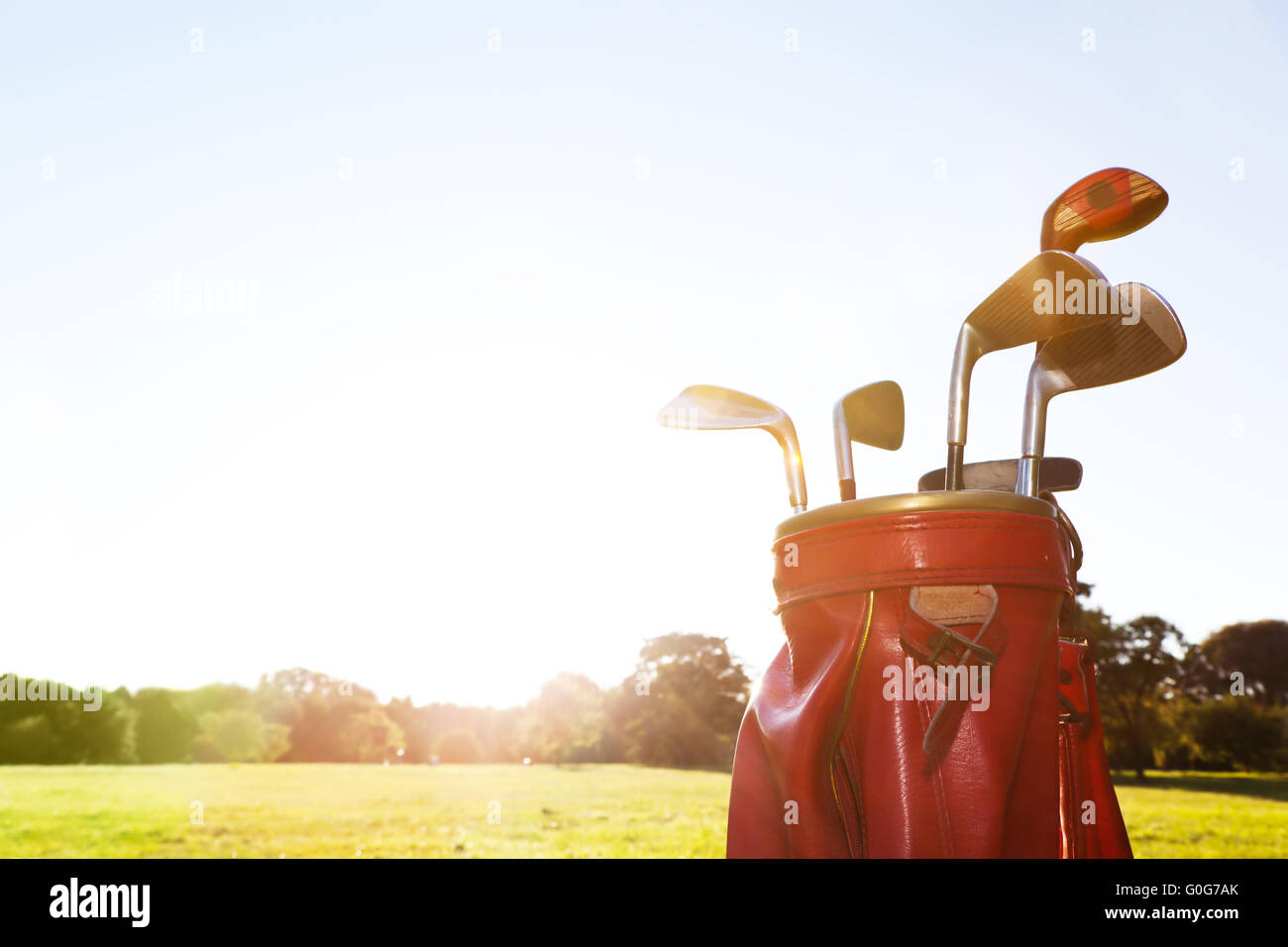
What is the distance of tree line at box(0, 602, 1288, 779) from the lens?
2161 centimetres

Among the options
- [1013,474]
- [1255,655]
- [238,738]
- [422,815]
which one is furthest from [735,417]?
[1255,655]

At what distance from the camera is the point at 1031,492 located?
1459 millimetres

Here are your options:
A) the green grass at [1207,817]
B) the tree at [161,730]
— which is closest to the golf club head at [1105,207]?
the green grass at [1207,817]

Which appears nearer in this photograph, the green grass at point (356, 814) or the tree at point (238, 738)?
the green grass at point (356, 814)

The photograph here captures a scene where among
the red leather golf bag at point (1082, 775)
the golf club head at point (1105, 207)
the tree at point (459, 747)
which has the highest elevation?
the golf club head at point (1105, 207)

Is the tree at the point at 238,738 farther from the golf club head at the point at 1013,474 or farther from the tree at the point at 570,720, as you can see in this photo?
the golf club head at the point at 1013,474

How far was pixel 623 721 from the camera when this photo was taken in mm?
23625

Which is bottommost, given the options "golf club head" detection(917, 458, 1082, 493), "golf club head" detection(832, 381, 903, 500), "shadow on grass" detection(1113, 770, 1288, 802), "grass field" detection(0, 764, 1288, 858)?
"shadow on grass" detection(1113, 770, 1288, 802)

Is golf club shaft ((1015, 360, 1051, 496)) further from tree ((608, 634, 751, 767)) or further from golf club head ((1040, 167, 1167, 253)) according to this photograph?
tree ((608, 634, 751, 767))

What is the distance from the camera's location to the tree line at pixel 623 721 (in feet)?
70.9

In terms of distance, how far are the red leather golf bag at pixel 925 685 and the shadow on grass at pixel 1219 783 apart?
2097 centimetres

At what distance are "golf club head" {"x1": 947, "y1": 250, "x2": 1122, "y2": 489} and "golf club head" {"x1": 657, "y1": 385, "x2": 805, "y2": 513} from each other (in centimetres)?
27

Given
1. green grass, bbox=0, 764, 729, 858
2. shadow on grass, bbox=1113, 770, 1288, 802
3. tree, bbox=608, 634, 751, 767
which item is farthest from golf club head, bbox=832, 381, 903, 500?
shadow on grass, bbox=1113, 770, 1288, 802
